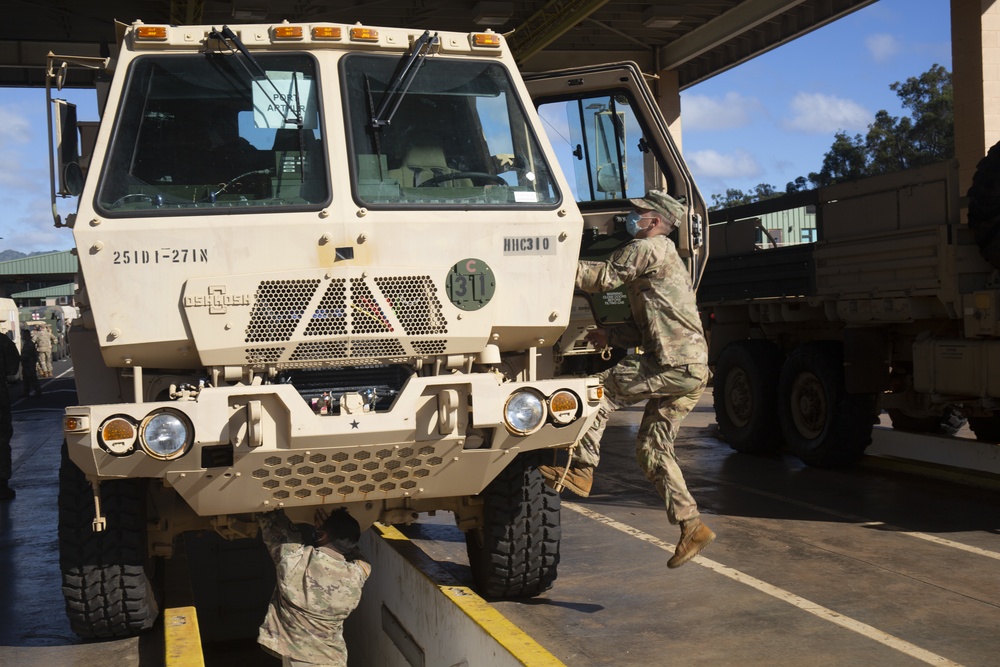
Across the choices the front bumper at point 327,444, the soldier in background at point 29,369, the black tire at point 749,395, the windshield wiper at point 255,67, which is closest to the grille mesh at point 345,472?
the front bumper at point 327,444

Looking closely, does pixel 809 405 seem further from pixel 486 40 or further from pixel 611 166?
pixel 486 40

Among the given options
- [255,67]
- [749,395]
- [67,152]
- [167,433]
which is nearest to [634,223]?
[255,67]

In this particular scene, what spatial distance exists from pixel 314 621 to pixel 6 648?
170 centimetres

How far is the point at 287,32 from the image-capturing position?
5.10m

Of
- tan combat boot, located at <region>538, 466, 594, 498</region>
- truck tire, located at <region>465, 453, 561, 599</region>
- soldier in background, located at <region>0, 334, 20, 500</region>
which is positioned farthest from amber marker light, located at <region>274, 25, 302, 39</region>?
soldier in background, located at <region>0, 334, 20, 500</region>

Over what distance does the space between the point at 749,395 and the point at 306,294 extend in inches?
273

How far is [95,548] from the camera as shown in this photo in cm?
514

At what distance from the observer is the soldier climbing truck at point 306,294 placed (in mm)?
4660

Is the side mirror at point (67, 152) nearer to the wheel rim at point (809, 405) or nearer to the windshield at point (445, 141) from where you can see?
the windshield at point (445, 141)

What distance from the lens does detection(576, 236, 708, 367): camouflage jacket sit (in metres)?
5.62

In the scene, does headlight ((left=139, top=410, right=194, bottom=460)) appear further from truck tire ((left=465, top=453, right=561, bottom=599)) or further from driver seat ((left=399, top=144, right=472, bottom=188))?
truck tire ((left=465, top=453, right=561, bottom=599))

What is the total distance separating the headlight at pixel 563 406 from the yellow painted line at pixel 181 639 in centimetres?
190

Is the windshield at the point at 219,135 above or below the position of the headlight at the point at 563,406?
above

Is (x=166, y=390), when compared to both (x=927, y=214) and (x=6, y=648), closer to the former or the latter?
(x=6, y=648)
